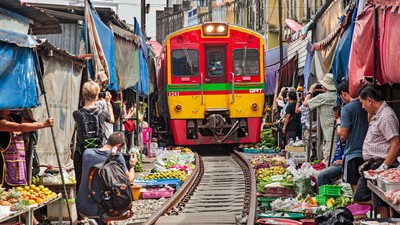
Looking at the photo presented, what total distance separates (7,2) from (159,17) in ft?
226

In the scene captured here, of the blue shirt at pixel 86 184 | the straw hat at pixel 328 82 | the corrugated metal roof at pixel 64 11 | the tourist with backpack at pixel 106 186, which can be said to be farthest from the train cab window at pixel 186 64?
the blue shirt at pixel 86 184

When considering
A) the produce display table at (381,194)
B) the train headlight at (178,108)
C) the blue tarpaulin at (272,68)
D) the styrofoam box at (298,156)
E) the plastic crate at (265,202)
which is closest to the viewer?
the produce display table at (381,194)

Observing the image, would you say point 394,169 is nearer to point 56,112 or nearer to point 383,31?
point 383,31

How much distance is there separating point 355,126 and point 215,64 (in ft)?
42.8

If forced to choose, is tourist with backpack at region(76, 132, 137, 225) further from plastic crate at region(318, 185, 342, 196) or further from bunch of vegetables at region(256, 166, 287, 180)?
bunch of vegetables at region(256, 166, 287, 180)

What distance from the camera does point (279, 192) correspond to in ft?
40.7

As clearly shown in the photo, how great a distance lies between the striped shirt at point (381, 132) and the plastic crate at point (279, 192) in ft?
12.6

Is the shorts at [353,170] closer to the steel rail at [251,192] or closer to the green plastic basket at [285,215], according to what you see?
the green plastic basket at [285,215]

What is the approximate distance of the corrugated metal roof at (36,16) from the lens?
367 inches

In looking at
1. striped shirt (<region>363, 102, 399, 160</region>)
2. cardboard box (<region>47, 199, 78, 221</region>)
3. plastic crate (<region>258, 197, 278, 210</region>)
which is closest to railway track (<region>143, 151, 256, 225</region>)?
plastic crate (<region>258, 197, 278, 210</region>)

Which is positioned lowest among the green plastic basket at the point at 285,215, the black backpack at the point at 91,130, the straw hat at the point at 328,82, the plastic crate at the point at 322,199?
the green plastic basket at the point at 285,215

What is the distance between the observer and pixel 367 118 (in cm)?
929

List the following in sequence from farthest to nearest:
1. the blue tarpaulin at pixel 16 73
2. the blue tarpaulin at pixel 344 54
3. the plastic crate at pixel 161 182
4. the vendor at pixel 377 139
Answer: the plastic crate at pixel 161 182, the blue tarpaulin at pixel 344 54, the blue tarpaulin at pixel 16 73, the vendor at pixel 377 139

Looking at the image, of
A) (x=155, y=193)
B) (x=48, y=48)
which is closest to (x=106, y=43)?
(x=155, y=193)
